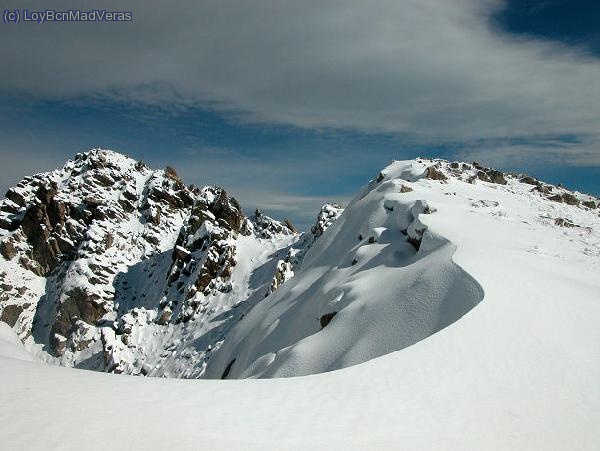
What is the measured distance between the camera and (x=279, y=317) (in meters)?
29.3

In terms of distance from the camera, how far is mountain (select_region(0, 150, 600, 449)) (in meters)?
6.54

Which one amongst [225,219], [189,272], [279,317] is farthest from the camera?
[225,219]

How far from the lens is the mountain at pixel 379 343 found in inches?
258

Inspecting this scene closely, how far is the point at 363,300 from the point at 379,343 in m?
4.34

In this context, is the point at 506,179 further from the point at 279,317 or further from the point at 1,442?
the point at 1,442

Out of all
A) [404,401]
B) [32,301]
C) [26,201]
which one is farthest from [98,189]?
[404,401]

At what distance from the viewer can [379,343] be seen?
1477 centimetres

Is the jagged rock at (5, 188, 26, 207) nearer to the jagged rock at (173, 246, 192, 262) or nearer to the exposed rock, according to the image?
the jagged rock at (173, 246, 192, 262)

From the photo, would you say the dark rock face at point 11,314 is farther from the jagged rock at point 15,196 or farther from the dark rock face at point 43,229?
the jagged rock at point 15,196

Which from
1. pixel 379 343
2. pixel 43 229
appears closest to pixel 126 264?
pixel 43 229

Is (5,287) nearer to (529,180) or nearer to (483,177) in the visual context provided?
(483,177)

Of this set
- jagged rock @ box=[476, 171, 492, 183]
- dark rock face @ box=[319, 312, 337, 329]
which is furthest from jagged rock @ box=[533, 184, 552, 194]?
dark rock face @ box=[319, 312, 337, 329]

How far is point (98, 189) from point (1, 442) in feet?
273

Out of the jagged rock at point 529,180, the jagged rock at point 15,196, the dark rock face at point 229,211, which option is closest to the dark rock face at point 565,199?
the jagged rock at point 529,180
